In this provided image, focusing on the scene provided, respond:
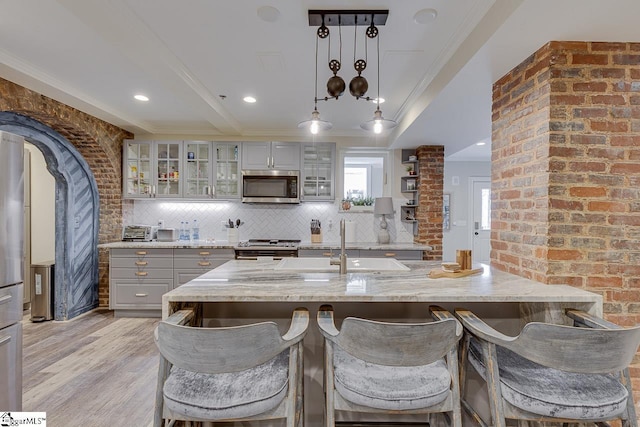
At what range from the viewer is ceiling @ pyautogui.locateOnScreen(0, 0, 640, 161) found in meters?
1.78

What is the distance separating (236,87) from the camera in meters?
3.08

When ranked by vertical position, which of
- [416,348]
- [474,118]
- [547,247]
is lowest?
[416,348]

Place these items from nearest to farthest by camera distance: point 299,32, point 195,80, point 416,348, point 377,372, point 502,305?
point 416,348, point 377,372, point 502,305, point 299,32, point 195,80

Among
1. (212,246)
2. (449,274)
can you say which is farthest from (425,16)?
(212,246)

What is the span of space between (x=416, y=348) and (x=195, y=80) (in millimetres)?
2819

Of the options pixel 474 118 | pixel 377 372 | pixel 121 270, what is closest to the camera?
pixel 377 372

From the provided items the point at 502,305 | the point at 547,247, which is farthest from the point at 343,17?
the point at 502,305

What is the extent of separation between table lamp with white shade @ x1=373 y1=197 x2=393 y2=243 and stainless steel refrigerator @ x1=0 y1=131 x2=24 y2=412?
3.66 m

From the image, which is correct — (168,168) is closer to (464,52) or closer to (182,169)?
(182,169)

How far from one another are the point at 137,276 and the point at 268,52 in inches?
125

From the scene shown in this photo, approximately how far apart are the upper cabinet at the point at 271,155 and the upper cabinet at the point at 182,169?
0.16 metres

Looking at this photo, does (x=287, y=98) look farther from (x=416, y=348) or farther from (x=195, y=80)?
(x=416, y=348)

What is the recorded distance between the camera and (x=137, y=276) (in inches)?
157

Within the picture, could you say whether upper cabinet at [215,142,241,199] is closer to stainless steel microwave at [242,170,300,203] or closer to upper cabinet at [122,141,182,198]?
stainless steel microwave at [242,170,300,203]
